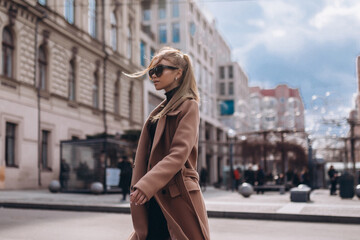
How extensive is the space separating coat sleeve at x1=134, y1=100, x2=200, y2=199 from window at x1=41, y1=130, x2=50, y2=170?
22.7 metres

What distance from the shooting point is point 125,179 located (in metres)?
15.6

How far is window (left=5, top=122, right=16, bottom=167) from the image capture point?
21.7m

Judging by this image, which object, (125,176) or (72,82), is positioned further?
(72,82)

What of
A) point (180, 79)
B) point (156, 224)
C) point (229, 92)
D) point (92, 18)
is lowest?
point (156, 224)

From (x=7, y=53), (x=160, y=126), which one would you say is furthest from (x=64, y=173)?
(x=160, y=126)

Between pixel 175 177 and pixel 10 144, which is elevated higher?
pixel 10 144

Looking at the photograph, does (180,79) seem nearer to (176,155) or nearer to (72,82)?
(176,155)

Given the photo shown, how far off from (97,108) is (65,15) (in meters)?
6.05

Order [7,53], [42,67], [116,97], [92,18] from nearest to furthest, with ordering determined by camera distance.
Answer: [7,53]
[42,67]
[92,18]
[116,97]

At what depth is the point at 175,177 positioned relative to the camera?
270cm

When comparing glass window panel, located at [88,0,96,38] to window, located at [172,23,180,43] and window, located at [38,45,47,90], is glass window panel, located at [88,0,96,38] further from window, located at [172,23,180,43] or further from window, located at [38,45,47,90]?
window, located at [172,23,180,43]

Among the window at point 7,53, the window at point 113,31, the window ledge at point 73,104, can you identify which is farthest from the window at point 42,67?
the window at point 113,31

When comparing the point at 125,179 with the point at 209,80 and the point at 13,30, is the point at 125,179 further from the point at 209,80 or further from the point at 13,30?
the point at 209,80

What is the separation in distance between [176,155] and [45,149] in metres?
23.2
